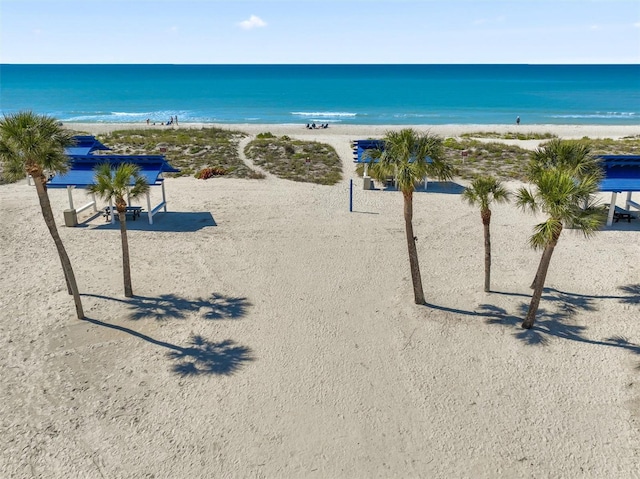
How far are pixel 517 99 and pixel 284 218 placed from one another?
97.6 metres

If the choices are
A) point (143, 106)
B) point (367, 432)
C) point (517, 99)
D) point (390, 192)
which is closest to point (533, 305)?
point (367, 432)

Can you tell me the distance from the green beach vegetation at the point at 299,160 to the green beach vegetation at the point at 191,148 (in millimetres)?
1571

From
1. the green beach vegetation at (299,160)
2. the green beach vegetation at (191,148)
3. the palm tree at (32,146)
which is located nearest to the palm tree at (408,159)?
the palm tree at (32,146)

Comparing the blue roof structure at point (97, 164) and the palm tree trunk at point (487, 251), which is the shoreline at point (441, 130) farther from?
the palm tree trunk at point (487, 251)

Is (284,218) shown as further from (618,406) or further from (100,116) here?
(100,116)

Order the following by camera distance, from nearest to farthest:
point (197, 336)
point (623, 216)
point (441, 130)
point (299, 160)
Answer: point (197, 336), point (623, 216), point (299, 160), point (441, 130)

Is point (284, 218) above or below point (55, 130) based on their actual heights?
below

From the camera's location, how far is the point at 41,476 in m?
9.39

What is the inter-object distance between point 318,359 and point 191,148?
102 ft

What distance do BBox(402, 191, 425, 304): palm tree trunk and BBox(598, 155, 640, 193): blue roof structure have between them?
12584 mm

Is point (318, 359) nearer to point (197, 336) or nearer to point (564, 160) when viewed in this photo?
point (197, 336)

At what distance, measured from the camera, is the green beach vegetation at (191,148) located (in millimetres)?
34281

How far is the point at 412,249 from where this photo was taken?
1493 centimetres

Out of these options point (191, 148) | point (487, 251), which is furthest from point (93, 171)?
point (487, 251)
